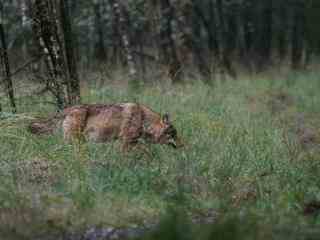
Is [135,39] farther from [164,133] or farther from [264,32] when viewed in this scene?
[164,133]

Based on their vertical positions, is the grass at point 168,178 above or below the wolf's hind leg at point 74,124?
below

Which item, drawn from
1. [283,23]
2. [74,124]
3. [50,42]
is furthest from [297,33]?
[74,124]

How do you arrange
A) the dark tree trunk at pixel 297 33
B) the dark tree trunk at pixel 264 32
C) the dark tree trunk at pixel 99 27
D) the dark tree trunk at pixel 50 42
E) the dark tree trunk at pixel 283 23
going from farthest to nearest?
1. the dark tree trunk at pixel 283 23
2. the dark tree trunk at pixel 264 32
3. the dark tree trunk at pixel 297 33
4. the dark tree trunk at pixel 99 27
5. the dark tree trunk at pixel 50 42

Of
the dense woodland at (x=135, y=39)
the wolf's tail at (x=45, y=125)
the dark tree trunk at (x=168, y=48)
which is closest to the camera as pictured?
the wolf's tail at (x=45, y=125)

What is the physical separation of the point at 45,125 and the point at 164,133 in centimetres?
176

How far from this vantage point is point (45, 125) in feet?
36.8

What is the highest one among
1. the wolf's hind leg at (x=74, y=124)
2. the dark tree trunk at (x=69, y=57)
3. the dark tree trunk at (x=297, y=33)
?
the dark tree trunk at (x=69, y=57)

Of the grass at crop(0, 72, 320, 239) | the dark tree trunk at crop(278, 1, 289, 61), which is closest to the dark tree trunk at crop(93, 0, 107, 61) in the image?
the grass at crop(0, 72, 320, 239)

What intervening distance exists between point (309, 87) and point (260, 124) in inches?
340

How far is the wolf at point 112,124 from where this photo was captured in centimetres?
1120

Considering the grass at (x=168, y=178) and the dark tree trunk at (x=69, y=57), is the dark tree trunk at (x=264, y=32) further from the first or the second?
the grass at (x=168, y=178)

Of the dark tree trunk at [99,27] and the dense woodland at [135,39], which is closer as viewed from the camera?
the dense woodland at [135,39]

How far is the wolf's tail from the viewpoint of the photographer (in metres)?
11.1

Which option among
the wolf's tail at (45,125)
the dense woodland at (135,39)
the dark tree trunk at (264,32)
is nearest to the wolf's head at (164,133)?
the wolf's tail at (45,125)
